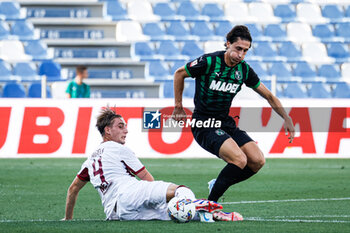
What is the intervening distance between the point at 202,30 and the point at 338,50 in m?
4.39

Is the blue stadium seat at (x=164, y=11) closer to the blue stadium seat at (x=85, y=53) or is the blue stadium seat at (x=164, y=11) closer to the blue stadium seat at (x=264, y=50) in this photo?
the blue stadium seat at (x=85, y=53)

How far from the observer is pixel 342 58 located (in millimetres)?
21875

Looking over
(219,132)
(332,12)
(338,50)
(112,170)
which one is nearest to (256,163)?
(219,132)

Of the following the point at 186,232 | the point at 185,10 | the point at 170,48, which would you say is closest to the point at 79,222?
the point at 186,232

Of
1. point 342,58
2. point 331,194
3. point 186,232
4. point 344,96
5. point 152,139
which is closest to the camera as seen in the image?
point 186,232

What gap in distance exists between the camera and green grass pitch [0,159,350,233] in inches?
206

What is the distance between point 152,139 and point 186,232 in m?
9.05

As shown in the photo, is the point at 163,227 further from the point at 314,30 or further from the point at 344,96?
the point at 314,30

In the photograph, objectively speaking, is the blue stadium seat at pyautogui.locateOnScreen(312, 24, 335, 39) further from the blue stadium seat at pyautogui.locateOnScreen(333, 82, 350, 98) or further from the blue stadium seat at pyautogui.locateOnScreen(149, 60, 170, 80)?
the blue stadium seat at pyautogui.locateOnScreen(149, 60, 170, 80)

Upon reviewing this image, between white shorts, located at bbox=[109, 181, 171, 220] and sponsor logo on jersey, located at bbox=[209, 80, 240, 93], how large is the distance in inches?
44.7

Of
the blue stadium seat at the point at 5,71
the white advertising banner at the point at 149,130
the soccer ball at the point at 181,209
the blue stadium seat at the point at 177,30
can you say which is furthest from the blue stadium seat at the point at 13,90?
the soccer ball at the point at 181,209

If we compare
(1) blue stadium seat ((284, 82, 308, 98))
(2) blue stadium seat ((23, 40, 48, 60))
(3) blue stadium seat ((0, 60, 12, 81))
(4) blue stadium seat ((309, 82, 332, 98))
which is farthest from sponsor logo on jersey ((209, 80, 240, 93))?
(4) blue stadium seat ((309, 82, 332, 98))

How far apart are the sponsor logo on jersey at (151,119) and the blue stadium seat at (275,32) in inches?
361

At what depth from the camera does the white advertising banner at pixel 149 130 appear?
44.6ft
